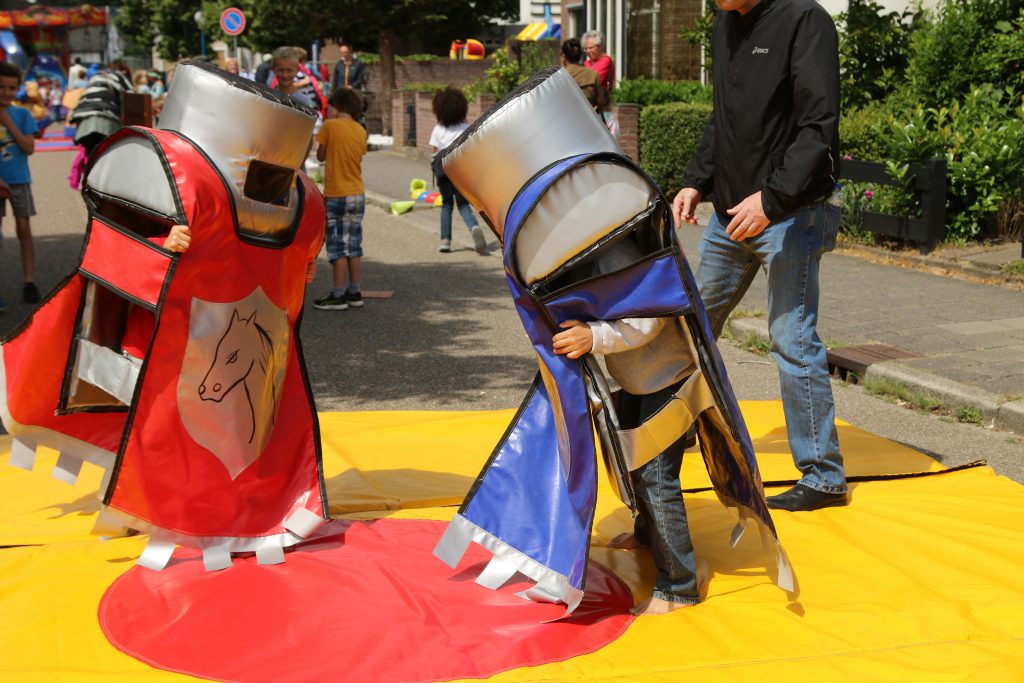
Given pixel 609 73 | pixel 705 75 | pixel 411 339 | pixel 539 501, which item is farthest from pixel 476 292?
pixel 705 75

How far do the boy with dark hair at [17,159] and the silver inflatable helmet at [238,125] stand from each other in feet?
18.6

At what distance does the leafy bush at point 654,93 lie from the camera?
1631 cm

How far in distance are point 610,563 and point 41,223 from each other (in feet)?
42.5

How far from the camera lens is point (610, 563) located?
13.1 ft

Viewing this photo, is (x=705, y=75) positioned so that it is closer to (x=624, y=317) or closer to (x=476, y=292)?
(x=476, y=292)

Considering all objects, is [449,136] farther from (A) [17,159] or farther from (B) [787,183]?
(B) [787,183]

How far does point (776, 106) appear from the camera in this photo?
436 centimetres

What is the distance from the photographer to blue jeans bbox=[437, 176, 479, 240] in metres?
12.0

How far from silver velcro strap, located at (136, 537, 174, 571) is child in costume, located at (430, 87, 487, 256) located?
26.1ft

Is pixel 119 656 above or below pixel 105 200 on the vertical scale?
below

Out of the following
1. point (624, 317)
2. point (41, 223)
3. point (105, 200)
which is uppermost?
point (105, 200)

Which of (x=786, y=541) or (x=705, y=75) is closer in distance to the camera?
(x=786, y=541)

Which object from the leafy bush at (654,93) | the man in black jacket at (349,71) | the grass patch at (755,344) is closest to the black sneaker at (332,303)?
the grass patch at (755,344)

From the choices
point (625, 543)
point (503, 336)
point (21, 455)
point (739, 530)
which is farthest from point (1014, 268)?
point (21, 455)
